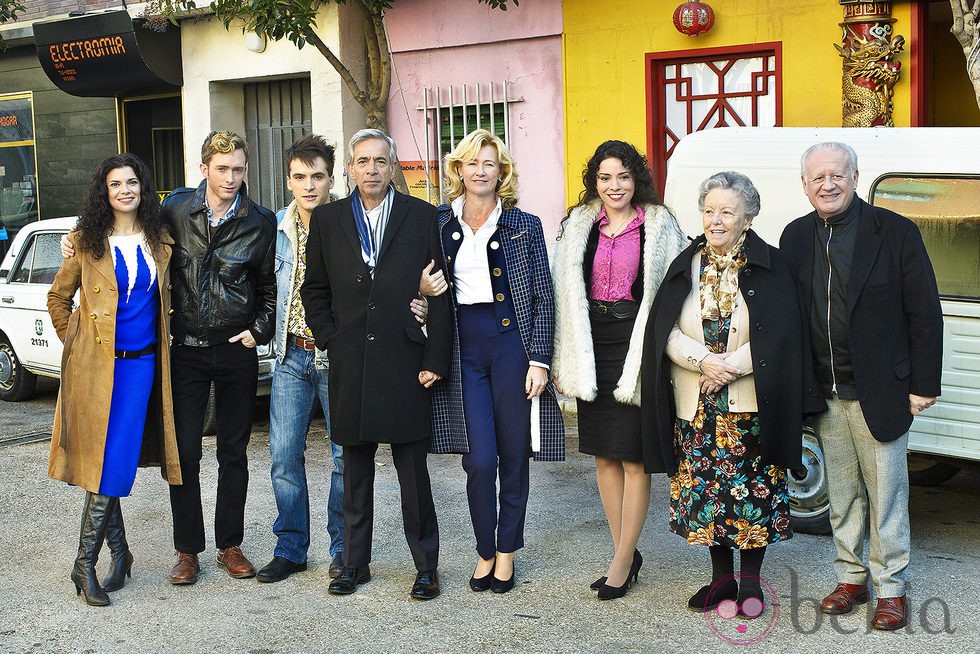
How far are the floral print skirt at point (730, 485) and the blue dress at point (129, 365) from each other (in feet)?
8.30

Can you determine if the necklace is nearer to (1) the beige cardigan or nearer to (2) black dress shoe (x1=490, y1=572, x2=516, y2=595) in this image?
(1) the beige cardigan

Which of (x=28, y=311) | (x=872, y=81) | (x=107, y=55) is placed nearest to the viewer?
(x=872, y=81)

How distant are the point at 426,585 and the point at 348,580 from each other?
0.37 metres

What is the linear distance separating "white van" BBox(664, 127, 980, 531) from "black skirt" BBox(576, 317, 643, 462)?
1.47 metres

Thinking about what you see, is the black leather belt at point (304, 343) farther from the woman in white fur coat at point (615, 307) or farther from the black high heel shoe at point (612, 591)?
the black high heel shoe at point (612, 591)

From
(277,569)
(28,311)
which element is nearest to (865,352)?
(277,569)

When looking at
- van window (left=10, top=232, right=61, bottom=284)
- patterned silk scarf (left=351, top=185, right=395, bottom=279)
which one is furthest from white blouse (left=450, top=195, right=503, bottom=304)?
van window (left=10, top=232, right=61, bottom=284)

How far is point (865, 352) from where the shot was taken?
15.9 ft

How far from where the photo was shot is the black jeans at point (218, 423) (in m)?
5.63

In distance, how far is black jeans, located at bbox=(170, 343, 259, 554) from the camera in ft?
18.5

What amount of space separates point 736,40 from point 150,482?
6.59 m

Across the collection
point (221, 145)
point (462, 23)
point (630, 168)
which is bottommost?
point (630, 168)

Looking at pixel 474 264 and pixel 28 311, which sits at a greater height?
pixel 474 264

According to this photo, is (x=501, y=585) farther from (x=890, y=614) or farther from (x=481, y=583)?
(x=890, y=614)
